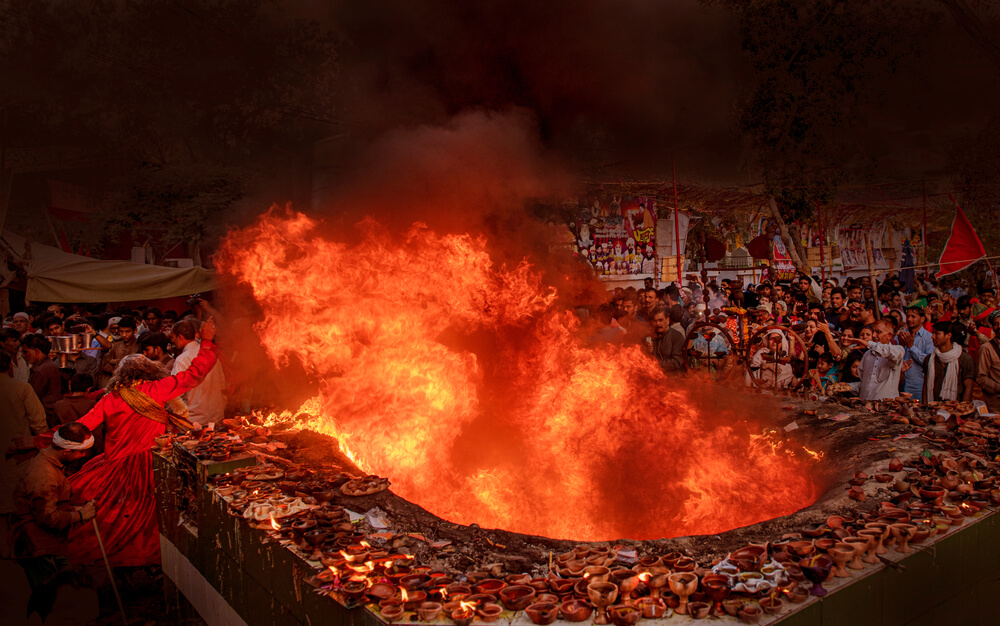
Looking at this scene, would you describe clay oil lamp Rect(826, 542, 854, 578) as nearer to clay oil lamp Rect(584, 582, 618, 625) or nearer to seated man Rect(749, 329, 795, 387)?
clay oil lamp Rect(584, 582, 618, 625)

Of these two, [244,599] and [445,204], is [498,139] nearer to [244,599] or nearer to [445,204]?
[445,204]

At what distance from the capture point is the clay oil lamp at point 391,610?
8.49ft

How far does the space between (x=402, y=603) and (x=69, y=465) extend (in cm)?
599

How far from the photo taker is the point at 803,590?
105 inches

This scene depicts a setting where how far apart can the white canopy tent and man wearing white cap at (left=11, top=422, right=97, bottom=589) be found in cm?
637

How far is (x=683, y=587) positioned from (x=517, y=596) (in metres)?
0.71

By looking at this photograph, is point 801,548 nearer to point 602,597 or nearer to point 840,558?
point 840,558

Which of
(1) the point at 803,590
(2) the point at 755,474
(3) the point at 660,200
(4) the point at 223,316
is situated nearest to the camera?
(1) the point at 803,590

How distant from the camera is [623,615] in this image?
2.54 m

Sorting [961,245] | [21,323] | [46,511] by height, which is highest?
[961,245]

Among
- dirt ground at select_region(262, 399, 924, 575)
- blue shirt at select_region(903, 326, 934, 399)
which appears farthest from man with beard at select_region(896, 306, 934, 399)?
dirt ground at select_region(262, 399, 924, 575)

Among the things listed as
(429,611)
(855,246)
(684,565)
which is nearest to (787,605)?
(684,565)

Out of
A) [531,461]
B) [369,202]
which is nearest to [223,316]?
[369,202]

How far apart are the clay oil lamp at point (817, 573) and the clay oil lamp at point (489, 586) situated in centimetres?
134
